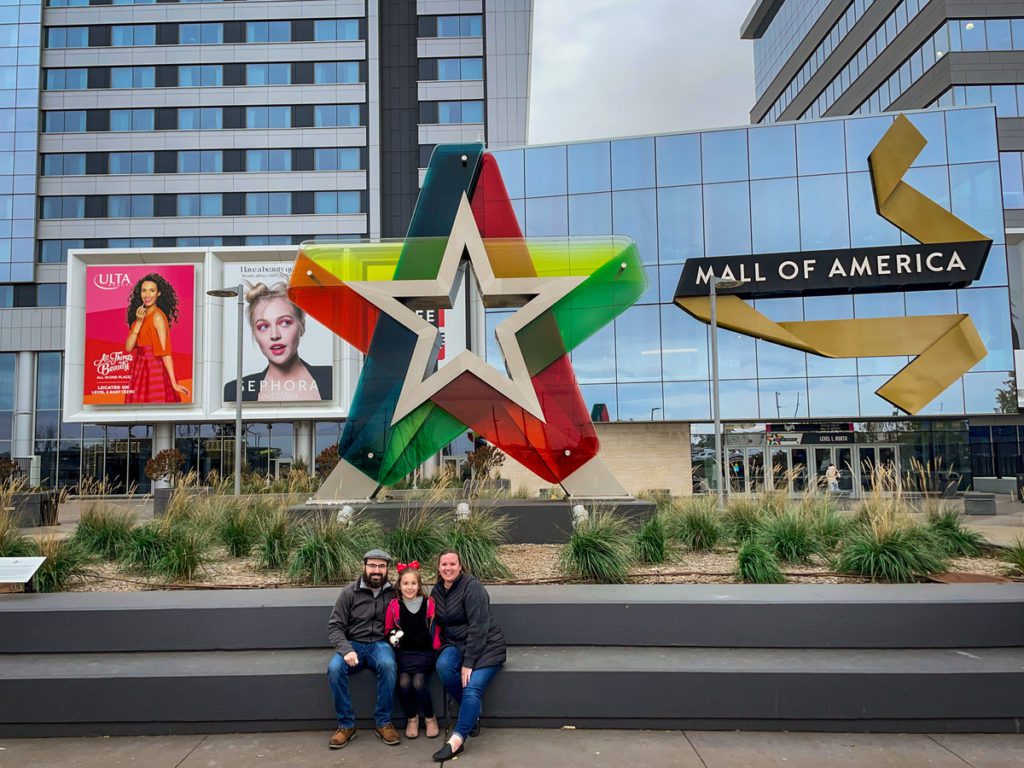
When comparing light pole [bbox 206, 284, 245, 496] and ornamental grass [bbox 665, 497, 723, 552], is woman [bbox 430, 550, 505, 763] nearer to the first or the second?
ornamental grass [bbox 665, 497, 723, 552]

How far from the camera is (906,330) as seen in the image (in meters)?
25.7

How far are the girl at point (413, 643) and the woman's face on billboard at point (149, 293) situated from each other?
32827mm

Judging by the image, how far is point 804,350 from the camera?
26578mm

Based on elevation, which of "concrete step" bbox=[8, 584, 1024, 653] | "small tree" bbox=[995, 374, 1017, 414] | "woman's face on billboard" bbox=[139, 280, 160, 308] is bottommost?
"concrete step" bbox=[8, 584, 1024, 653]

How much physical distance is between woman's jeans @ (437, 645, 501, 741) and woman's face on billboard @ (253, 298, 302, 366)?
30448 mm

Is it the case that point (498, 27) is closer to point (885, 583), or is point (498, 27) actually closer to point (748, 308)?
point (748, 308)

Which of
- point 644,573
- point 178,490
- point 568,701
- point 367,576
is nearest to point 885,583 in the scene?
point 644,573

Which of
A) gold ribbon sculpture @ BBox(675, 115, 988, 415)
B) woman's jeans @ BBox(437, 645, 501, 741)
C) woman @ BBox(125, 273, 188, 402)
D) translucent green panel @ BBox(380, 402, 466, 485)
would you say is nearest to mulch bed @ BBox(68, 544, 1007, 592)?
woman's jeans @ BBox(437, 645, 501, 741)

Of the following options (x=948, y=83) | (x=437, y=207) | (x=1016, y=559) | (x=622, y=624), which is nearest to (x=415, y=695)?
(x=622, y=624)

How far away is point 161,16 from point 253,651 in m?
46.0

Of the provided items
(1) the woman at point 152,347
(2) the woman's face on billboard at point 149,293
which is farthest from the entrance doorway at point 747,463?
(2) the woman's face on billboard at point 149,293

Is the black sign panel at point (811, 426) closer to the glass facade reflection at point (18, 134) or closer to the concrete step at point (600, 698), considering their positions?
the concrete step at point (600, 698)

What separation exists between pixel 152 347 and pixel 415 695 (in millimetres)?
32986

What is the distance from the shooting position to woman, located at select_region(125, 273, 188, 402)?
3419 centimetres
